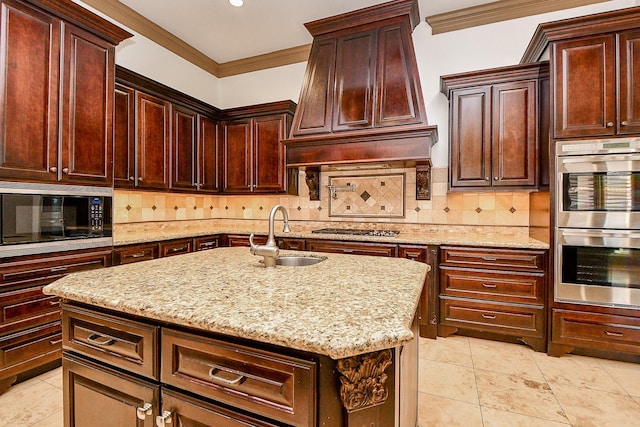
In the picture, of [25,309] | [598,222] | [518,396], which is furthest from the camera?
[598,222]

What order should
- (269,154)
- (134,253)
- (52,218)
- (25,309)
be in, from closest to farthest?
(25,309) < (52,218) < (134,253) < (269,154)

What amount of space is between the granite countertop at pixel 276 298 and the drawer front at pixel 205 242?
6.80ft

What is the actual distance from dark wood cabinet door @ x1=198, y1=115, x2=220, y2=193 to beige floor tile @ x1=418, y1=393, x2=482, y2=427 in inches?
128

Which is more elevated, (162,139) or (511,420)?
(162,139)

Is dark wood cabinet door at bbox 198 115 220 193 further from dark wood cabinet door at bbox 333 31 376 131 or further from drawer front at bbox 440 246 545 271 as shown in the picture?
drawer front at bbox 440 246 545 271

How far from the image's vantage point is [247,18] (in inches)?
141

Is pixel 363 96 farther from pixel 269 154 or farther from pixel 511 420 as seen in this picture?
pixel 511 420

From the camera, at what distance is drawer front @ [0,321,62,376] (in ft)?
6.70

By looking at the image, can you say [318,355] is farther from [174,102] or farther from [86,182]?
[174,102]

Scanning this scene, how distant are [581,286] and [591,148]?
3.41 ft

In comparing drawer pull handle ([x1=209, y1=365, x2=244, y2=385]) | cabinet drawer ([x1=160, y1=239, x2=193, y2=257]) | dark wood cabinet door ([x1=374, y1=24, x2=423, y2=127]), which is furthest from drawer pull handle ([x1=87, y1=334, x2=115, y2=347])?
dark wood cabinet door ([x1=374, y1=24, x2=423, y2=127])

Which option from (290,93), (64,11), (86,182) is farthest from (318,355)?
(290,93)

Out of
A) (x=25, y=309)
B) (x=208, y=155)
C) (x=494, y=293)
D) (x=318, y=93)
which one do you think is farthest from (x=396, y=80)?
(x=25, y=309)

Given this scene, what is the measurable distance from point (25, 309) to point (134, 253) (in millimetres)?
840
